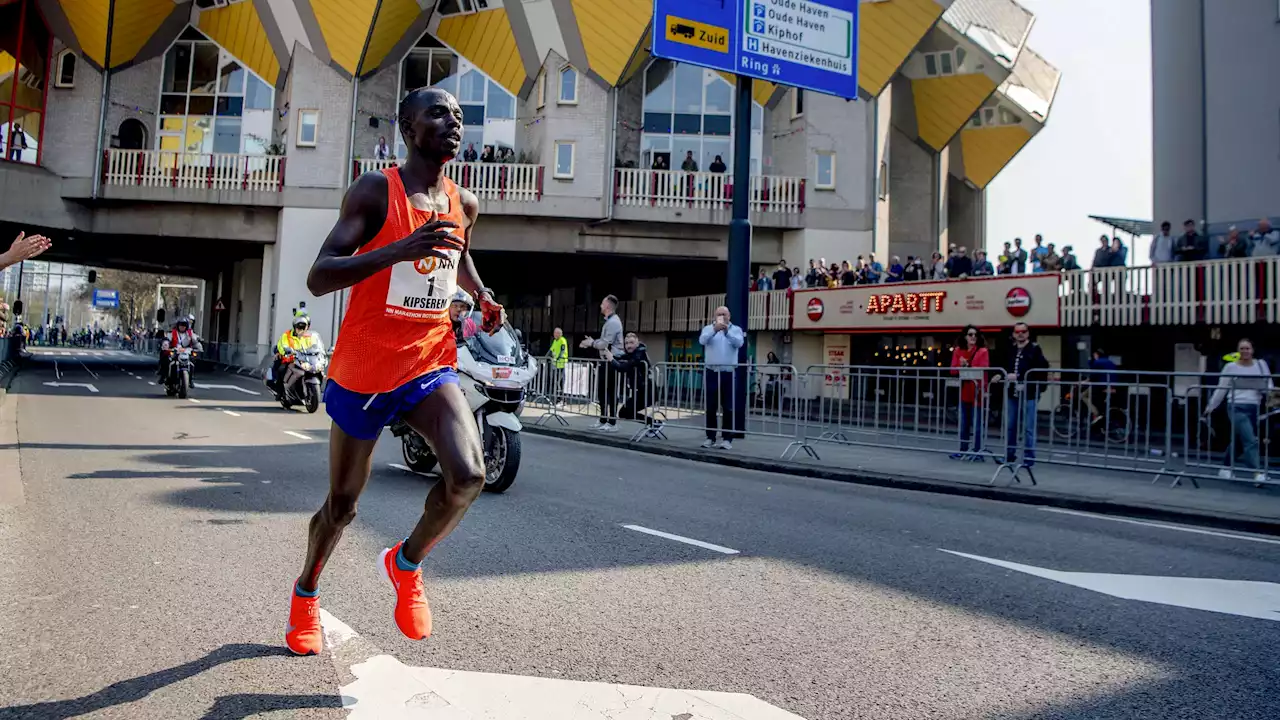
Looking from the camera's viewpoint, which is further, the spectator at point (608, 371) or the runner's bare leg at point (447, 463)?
the spectator at point (608, 371)

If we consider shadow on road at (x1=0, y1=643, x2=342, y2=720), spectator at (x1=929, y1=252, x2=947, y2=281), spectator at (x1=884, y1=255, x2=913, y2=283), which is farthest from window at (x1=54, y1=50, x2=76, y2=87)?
shadow on road at (x1=0, y1=643, x2=342, y2=720)

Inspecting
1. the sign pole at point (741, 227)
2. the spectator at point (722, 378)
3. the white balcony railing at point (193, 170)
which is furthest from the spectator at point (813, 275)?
the white balcony railing at point (193, 170)

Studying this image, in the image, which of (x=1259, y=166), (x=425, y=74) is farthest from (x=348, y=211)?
(x=425, y=74)

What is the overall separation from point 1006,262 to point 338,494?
2184 centimetres

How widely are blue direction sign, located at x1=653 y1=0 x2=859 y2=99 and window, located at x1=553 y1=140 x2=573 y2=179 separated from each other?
16.7 metres

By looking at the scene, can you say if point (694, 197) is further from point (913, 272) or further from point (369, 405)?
point (369, 405)

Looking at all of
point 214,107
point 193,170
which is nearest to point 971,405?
point 193,170

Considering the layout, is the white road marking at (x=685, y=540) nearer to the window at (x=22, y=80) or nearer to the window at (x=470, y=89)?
the window at (x=470, y=89)

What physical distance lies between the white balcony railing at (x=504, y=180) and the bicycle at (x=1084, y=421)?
22744 millimetres

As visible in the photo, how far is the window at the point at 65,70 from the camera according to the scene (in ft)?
107

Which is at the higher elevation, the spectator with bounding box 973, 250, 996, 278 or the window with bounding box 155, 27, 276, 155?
the window with bounding box 155, 27, 276, 155

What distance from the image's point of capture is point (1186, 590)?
16.8ft

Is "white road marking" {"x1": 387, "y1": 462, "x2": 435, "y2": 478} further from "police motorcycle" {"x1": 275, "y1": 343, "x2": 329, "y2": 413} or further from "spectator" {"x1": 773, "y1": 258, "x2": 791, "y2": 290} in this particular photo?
"spectator" {"x1": 773, "y1": 258, "x2": 791, "y2": 290}

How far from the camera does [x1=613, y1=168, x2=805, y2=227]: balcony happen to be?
1194 inches
